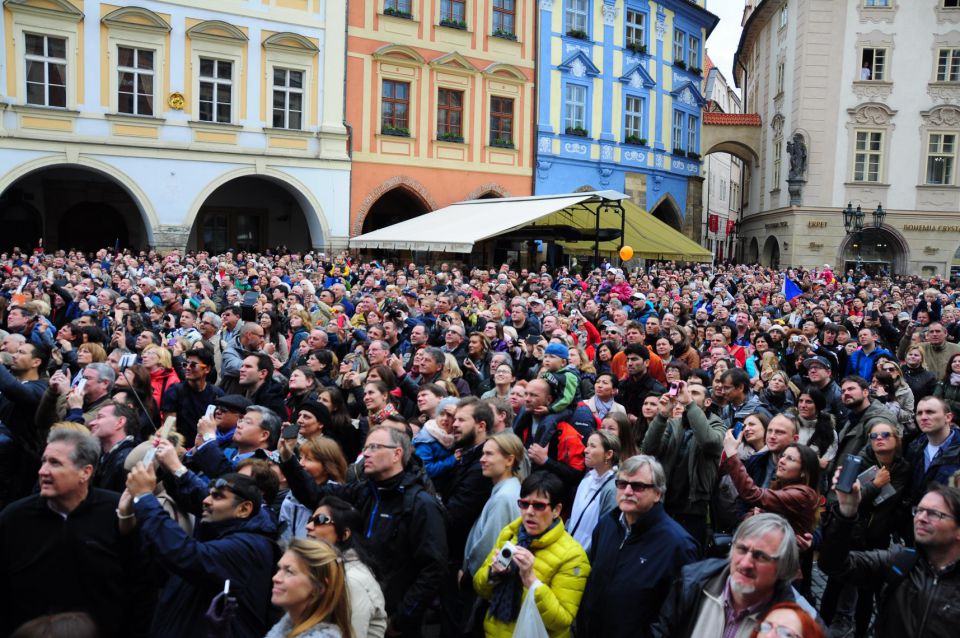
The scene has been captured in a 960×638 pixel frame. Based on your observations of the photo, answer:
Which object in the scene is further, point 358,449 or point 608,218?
point 608,218

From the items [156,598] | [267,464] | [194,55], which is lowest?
[156,598]

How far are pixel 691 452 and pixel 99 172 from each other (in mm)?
22470

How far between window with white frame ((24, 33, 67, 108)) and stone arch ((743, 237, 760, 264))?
1219 inches

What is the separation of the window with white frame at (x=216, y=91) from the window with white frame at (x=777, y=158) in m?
24.6

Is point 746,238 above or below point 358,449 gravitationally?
above

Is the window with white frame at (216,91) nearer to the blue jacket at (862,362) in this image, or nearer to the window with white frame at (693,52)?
the blue jacket at (862,362)

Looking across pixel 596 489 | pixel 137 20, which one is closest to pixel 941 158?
pixel 137 20

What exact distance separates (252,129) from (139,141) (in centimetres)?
343

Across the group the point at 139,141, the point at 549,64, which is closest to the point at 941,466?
the point at 139,141

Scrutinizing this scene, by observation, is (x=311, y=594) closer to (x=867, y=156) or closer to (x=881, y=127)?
(x=867, y=156)

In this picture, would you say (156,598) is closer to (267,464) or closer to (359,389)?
(267,464)

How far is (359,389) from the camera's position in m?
7.00

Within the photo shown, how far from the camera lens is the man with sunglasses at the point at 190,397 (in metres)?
6.85

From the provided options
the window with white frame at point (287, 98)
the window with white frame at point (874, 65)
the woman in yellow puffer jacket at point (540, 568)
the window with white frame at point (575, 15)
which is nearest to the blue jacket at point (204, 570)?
the woman in yellow puffer jacket at point (540, 568)
